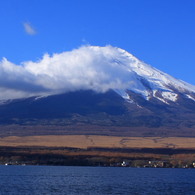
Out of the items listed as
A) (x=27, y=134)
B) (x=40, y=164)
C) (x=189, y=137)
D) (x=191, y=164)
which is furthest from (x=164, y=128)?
(x=40, y=164)

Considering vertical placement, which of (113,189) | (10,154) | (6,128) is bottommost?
(113,189)

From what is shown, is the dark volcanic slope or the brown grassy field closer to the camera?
the brown grassy field

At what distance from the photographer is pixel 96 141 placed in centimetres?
14225

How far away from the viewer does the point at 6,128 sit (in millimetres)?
168250

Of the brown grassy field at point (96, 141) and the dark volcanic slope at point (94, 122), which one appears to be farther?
the dark volcanic slope at point (94, 122)

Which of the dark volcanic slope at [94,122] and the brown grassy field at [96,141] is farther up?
the dark volcanic slope at [94,122]

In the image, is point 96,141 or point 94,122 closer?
point 96,141

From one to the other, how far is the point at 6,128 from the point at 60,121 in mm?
19120

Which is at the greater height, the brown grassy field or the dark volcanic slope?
the dark volcanic slope

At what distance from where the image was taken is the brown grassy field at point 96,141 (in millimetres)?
134125

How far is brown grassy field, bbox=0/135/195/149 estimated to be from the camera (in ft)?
440

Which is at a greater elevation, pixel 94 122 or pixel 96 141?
pixel 94 122

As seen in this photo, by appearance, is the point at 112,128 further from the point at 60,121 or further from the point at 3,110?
the point at 3,110

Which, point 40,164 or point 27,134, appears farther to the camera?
point 27,134
